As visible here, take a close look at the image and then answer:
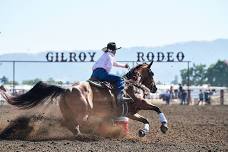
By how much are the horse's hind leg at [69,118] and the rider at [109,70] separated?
1.18m

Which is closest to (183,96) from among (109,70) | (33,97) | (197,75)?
(109,70)

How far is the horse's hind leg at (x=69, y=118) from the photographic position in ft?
43.6

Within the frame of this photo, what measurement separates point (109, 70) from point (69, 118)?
1529 mm

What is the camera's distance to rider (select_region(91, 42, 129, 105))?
13844 mm

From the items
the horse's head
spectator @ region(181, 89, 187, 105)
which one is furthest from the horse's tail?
spectator @ region(181, 89, 187, 105)

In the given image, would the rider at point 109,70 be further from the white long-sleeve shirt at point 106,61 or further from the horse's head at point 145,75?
the horse's head at point 145,75

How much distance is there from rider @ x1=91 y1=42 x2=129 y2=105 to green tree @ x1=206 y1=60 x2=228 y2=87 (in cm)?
9448

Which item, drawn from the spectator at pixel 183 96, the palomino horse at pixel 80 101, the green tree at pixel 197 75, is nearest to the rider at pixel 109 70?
the palomino horse at pixel 80 101

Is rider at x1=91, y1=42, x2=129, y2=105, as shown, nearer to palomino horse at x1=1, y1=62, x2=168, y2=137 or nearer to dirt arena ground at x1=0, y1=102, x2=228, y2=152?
palomino horse at x1=1, y1=62, x2=168, y2=137

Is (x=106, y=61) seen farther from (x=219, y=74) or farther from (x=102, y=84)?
(x=219, y=74)

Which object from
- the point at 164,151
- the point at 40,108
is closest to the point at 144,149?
the point at 164,151

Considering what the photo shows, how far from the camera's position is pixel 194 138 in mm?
14531

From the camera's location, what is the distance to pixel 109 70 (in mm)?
14016

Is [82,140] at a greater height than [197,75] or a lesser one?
lesser
